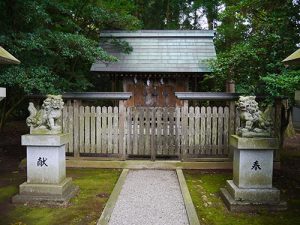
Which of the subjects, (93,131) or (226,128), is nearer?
(226,128)

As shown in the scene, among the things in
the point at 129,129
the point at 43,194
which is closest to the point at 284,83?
the point at 129,129

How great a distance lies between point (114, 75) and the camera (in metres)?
15.7

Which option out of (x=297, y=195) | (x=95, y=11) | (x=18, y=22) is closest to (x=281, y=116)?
(x=297, y=195)

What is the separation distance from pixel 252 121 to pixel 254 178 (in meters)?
1.25

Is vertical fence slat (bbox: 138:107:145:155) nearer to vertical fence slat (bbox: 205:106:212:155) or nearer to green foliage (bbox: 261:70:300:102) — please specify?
vertical fence slat (bbox: 205:106:212:155)

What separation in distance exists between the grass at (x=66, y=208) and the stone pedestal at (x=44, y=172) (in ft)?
0.85

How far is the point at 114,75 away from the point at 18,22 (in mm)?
6816

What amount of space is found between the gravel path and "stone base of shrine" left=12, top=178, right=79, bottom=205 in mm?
1288

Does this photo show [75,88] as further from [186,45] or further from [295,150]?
[295,150]

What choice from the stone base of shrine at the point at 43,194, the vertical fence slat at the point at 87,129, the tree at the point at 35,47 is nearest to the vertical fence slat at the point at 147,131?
the vertical fence slat at the point at 87,129

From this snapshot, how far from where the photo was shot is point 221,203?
662 centimetres

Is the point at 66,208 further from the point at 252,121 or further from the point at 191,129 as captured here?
the point at 191,129

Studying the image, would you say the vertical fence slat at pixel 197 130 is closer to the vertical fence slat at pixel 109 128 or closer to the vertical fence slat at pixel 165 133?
the vertical fence slat at pixel 165 133

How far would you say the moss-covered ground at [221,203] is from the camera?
568 centimetres
